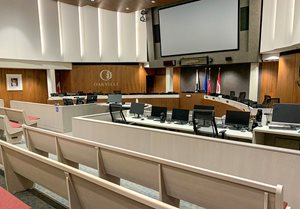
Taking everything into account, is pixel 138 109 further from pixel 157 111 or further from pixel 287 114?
pixel 287 114

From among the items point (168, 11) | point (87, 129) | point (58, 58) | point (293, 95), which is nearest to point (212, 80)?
point (168, 11)

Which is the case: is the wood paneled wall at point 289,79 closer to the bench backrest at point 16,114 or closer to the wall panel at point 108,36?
the bench backrest at point 16,114

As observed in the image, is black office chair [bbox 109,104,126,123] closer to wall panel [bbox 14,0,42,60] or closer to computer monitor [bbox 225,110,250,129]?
computer monitor [bbox 225,110,250,129]

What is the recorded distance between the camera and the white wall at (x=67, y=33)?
398 inches

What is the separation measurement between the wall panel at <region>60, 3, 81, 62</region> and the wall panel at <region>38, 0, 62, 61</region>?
338mm

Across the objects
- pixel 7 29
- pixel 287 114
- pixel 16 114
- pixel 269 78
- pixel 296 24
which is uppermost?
pixel 7 29

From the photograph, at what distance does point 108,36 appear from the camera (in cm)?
1302

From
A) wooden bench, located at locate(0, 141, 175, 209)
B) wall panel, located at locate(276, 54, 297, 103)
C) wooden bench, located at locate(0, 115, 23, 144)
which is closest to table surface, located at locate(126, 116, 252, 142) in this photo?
wooden bench, located at locate(0, 115, 23, 144)

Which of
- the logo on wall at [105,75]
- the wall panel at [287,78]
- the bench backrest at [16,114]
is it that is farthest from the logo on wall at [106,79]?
the wall panel at [287,78]

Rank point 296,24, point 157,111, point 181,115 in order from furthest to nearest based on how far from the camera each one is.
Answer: point 296,24
point 157,111
point 181,115

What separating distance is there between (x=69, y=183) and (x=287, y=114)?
3362 mm

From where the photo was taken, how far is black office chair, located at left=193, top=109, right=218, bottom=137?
13.8ft

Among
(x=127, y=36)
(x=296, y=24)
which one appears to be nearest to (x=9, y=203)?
(x=296, y=24)

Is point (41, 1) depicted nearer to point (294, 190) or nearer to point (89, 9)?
point (89, 9)
